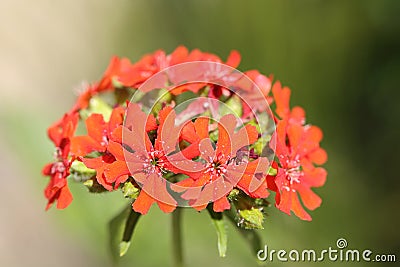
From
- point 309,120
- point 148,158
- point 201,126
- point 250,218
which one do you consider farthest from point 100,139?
point 309,120

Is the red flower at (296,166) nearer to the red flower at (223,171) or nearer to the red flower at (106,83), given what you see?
the red flower at (223,171)

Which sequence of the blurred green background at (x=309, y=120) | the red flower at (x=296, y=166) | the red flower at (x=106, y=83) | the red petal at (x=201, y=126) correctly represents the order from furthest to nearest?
the blurred green background at (x=309, y=120) → the red flower at (x=106, y=83) → the red flower at (x=296, y=166) → the red petal at (x=201, y=126)

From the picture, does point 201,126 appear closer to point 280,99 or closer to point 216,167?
point 216,167

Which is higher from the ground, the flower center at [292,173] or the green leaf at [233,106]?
the green leaf at [233,106]

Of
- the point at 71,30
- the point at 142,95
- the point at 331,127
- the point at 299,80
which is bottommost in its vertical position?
the point at 142,95

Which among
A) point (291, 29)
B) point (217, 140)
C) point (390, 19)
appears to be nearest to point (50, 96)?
point (291, 29)

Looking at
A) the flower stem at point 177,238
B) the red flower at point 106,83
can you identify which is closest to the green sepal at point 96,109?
the red flower at point 106,83

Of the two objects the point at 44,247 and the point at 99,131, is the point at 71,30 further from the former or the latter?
the point at 99,131

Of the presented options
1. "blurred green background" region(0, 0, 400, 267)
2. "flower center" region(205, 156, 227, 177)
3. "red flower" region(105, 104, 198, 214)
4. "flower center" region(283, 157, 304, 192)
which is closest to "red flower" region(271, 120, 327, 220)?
"flower center" region(283, 157, 304, 192)
